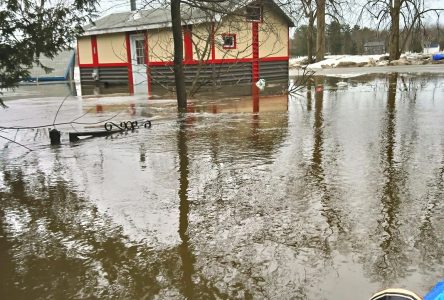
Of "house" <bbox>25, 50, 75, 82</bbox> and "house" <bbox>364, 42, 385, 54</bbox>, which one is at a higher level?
"house" <bbox>364, 42, 385, 54</bbox>

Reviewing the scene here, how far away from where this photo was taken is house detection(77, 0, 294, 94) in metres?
21.4

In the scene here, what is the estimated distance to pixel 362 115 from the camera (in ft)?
32.4

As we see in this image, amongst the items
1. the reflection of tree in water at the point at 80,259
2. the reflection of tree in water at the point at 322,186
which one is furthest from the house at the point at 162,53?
the reflection of tree in water at the point at 80,259

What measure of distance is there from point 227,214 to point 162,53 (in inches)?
770

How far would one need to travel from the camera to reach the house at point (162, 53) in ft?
70.2

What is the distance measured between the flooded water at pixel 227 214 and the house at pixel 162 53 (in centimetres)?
1343

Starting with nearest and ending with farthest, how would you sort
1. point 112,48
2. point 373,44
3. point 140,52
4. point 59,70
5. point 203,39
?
point 203,39
point 140,52
point 112,48
point 59,70
point 373,44

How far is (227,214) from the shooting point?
4.21 m

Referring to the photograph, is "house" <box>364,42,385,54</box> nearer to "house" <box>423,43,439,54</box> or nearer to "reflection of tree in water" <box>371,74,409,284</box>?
"house" <box>423,43,439,54</box>

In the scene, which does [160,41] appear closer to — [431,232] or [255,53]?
[255,53]

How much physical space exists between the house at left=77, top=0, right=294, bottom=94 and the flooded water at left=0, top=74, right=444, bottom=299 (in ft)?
44.1

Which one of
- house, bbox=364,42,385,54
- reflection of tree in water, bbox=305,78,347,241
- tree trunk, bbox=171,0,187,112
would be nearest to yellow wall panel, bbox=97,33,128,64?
tree trunk, bbox=171,0,187,112

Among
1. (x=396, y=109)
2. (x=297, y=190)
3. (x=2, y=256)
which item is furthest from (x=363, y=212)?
(x=396, y=109)

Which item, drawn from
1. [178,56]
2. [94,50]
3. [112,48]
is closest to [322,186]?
[178,56]
